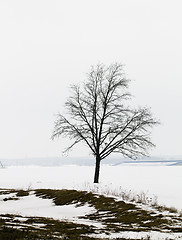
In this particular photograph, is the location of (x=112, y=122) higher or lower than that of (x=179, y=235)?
higher

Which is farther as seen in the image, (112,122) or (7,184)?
(7,184)

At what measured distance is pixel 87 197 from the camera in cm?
1767

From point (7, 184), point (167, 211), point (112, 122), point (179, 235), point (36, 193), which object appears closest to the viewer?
point (179, 235)

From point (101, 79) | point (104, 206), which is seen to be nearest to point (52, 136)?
point (101, 79)

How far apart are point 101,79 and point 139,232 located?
1793cm

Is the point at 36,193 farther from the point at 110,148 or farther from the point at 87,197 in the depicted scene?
the point at 110,148

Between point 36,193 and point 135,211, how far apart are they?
9.91m

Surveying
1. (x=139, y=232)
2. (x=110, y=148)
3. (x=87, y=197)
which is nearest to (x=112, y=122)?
(x=110, y=148)

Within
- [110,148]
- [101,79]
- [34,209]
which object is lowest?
[34,209]

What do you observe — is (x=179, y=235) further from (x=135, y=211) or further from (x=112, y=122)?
(x=112, y=122)

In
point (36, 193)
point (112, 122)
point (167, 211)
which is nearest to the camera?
point (167, 211)

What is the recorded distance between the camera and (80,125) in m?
24.8

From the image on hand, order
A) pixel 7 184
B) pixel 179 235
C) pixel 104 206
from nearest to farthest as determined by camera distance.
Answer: pixel 179 235
pixel 104 206
pixel 7 184

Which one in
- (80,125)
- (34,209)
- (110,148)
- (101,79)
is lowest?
(34,209)
